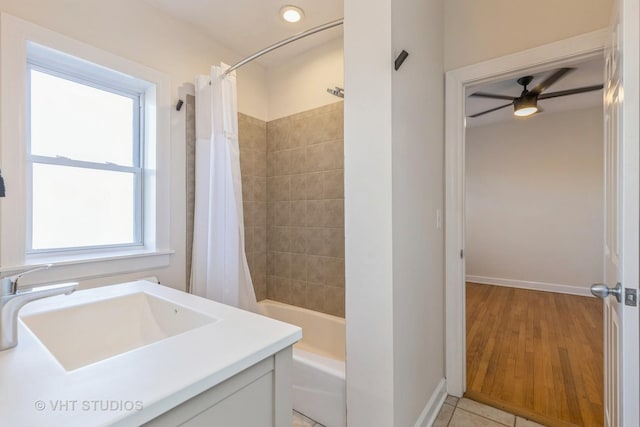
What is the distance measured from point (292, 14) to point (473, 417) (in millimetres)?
2720

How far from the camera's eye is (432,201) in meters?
1.65

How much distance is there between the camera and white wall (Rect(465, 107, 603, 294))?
3.77 meters

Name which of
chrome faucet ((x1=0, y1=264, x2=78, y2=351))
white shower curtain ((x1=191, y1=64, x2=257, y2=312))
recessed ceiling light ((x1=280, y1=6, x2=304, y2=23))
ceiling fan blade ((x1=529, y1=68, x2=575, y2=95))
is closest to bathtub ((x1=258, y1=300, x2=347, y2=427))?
white shower curtain ((x1=191, y1=64, x2=257, y2=312))

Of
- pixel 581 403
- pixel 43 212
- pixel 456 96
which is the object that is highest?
pixel 456 96

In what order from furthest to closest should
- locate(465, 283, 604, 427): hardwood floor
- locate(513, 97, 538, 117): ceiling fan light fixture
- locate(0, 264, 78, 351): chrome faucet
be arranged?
1. locate(513, 97, 538, 117): ceiling fan light fixture
2. locate(465, 283, 604, 427): hardwood floor
3. locate(0, 264, 78, 351): chrome faucet

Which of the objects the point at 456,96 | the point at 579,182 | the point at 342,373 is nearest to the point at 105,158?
the point at 342,373

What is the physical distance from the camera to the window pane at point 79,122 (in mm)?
1592

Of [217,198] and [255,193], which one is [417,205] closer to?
[217,198]

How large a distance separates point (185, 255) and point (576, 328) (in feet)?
11.8

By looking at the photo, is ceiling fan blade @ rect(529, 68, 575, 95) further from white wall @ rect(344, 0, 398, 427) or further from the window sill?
the window sill

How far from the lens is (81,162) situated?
1.72m

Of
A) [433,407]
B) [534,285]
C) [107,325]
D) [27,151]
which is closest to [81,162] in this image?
[27,151]

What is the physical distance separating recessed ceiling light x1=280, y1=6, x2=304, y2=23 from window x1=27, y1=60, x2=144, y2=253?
1.12 m

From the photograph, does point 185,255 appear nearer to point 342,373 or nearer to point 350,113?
point 342,373
